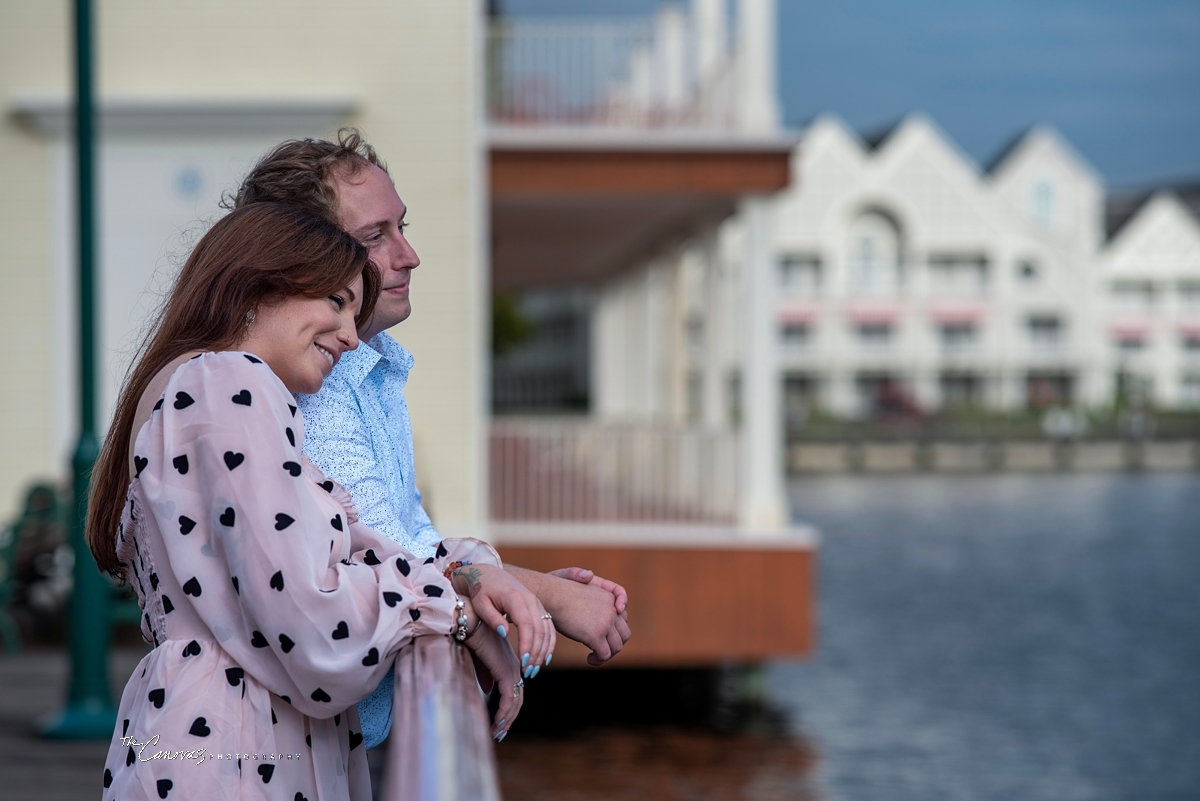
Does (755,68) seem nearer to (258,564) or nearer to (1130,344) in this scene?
(258,564)

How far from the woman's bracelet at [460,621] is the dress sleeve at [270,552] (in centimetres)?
1

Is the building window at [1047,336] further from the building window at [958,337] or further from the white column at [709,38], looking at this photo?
the white column at [709,38]

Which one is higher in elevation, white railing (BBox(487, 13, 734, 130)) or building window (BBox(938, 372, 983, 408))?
white railing (BBox(487, 13, 734, 130))

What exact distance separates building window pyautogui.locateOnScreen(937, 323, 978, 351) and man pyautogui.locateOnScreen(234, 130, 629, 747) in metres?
71.4

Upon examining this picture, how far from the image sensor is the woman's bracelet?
5.17ft

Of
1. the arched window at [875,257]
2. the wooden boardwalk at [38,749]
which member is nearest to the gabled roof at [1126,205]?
the arched window at [875,257]

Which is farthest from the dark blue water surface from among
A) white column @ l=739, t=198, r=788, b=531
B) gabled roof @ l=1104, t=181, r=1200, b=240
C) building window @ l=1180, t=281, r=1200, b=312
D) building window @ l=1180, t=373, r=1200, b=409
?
gabled roof @ l=1104, t=181, r=1200, b=240

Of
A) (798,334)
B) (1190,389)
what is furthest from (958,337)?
(1190,389)

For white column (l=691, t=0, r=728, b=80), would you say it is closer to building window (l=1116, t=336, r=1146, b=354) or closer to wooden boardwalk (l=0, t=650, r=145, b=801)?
wooden boardwalk (l=0, t=650, r=145, b=801)

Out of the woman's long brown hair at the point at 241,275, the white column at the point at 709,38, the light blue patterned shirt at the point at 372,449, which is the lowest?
the light blue patterned shirt at the point at 372,449

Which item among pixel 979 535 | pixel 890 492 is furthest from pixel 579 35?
pixel 890 492

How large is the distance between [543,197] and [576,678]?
214 inches

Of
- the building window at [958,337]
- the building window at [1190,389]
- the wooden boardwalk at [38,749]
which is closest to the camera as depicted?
the wooden boardwalk at [38,749]

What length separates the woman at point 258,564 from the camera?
1532 mm
